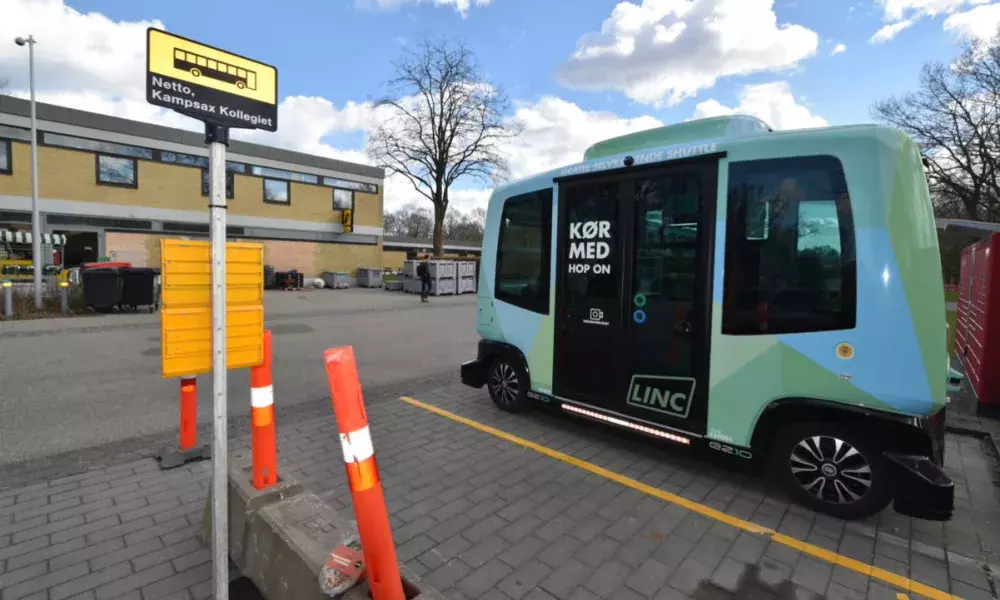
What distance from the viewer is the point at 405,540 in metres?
3.25

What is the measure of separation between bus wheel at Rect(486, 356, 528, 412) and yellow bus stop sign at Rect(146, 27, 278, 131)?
13.1ft

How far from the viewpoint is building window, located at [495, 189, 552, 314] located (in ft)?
17.3

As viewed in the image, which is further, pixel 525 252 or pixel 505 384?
pixel 505 384

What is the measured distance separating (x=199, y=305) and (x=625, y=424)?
3645 millimetres

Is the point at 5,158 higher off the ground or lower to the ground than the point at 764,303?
higher

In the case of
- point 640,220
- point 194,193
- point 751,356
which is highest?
point 194,193

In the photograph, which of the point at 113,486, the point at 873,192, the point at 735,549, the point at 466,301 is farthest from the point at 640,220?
the point at 466,301

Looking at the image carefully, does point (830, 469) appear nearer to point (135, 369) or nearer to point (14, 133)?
point (135, 369)

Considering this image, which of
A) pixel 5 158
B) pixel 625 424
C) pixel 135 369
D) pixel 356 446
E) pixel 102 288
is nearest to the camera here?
pixel 356 446

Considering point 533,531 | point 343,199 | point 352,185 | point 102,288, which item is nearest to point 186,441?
point 533,531

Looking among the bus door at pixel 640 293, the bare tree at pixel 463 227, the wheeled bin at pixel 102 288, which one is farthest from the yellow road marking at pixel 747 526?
the bare tree at pixel 463 227

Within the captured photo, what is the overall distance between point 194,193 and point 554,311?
2430cm

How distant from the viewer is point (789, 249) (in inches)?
142

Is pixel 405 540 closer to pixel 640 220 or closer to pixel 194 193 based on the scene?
pixel 640 220
